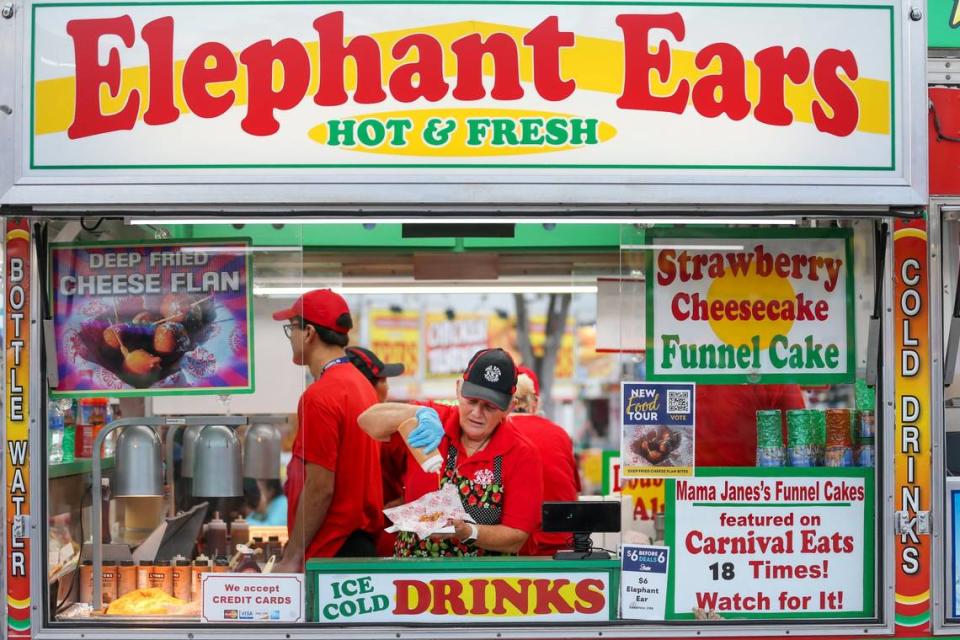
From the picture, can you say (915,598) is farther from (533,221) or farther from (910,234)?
(533,221)

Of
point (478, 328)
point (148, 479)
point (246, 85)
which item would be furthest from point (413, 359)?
point (246, 85)

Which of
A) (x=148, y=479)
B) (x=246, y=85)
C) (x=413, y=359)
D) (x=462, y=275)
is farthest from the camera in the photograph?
(x=413, y=359)

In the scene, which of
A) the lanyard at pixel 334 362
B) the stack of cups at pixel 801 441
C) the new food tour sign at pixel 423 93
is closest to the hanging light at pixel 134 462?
the lanyard at pixel 334 362

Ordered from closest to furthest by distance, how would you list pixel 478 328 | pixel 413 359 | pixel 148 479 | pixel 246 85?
pixel 246 85
pixel 148 479
pixel 413 359
pixel 478 328

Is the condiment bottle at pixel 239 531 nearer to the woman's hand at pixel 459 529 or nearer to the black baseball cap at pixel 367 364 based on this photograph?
the black baseball cap at pixel 367 364

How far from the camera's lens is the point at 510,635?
3828 mm

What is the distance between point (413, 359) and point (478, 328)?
1733 millimetres

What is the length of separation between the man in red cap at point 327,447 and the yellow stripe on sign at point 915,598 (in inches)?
87.3

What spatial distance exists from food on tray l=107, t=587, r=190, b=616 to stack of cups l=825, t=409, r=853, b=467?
2695mm

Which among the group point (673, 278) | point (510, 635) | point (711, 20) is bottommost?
point (510, 635)

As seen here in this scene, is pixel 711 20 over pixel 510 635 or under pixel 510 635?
over

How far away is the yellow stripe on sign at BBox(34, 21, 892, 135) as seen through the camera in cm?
370

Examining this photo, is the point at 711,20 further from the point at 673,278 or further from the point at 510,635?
the point at 510,635

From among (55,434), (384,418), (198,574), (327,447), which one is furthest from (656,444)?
(55,434)
